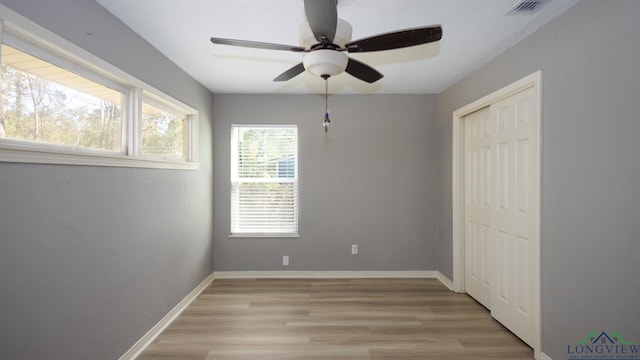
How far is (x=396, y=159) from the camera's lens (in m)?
4.24

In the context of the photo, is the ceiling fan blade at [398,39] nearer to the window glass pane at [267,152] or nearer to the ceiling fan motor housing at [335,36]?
the ceiling fan motor housing at [335,36]

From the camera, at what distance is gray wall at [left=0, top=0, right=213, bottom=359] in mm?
1472

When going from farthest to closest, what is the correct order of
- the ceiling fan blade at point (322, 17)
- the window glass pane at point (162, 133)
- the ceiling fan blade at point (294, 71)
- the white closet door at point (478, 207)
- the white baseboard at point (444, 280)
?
the white baseboard at point (444, 280) → the white closet door at point (478, 207) → the window glass pane at point (162, 133) → the ceiling fan blade at point (294, 71) → the ceiling fan blade at point (322, 17)

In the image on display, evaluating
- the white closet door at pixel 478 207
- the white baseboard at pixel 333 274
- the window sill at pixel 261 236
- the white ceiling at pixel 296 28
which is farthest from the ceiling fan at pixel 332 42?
the white baseboard at pixel 333 274

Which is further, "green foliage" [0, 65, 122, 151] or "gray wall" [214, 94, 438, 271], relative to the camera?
"gray wall" [214, 94, 438, 271]

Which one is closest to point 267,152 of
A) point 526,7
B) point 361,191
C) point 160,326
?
point 361,191

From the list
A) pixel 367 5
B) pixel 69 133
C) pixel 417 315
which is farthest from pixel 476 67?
pixel 69 133

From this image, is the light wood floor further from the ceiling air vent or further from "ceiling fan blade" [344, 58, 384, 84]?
the ceiling air vent

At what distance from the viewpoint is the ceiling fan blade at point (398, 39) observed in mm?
1566

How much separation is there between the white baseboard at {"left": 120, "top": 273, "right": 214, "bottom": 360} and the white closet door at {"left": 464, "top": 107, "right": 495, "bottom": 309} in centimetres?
315

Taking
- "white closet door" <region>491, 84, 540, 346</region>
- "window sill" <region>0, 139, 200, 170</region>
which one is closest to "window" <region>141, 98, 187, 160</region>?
"window sill" <region>0, 139, 200, 170</region>

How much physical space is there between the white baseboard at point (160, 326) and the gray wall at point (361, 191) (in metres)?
0.78

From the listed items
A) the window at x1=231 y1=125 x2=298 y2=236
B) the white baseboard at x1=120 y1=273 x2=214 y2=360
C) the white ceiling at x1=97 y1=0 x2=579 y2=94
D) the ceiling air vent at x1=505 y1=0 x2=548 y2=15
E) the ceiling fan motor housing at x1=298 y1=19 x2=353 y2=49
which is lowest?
the white baseboard at x1=120 y1=273 x2=214 y2=360

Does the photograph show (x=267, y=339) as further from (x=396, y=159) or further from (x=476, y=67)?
(x=476, y=67)
